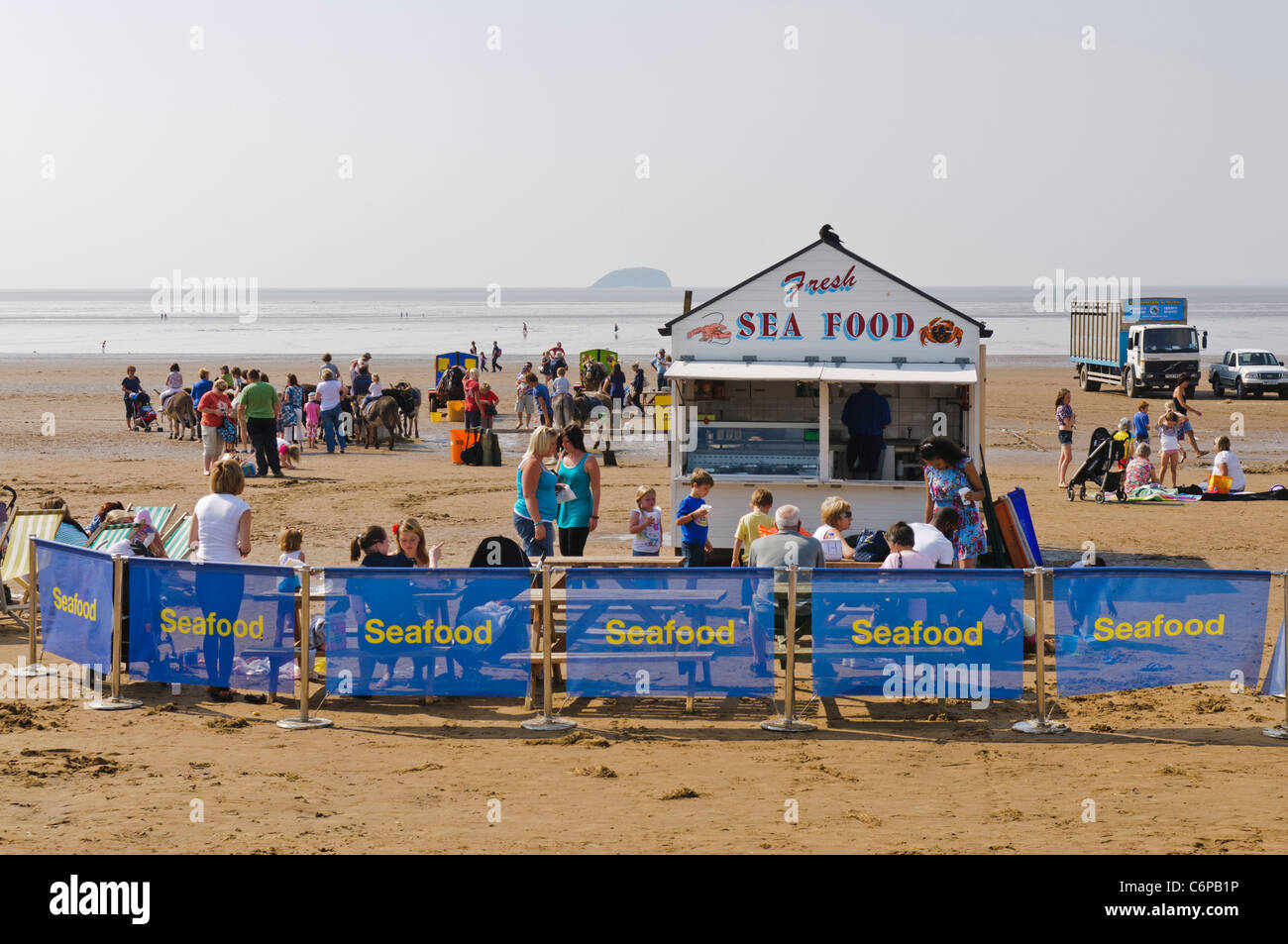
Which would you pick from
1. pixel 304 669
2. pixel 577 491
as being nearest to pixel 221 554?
pixel 304 669

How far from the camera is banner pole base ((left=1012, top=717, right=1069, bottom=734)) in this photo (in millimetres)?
8422

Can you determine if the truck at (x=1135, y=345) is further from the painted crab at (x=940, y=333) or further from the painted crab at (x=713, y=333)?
the painted crab at (x=713, y=333)

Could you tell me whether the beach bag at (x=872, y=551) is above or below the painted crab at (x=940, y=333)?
below

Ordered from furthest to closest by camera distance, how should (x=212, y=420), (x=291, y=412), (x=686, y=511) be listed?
(x=291, y=412) < (x=212, y=420) < (x=686, y=511)

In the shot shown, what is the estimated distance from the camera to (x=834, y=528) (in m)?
10.3

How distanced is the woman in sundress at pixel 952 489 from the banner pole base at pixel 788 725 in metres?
3.44

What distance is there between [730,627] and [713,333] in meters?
6.31

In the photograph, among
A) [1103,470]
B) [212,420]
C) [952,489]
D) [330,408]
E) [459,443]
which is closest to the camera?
[952,489]

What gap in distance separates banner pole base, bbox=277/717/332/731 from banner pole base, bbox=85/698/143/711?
118cm

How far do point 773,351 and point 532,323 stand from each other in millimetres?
109444

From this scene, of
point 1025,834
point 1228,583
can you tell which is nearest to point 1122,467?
point 1228,583

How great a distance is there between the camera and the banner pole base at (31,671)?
381 inches

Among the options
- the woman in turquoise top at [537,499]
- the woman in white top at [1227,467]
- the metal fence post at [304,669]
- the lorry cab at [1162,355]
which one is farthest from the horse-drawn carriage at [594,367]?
the metal fence post at [304,669]

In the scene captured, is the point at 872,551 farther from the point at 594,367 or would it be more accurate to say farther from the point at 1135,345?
the point at 1135,345
